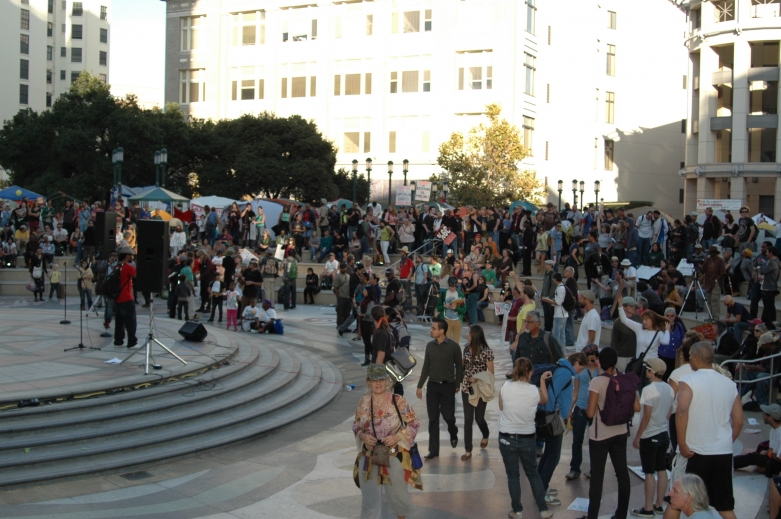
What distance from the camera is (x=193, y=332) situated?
16.6 metres

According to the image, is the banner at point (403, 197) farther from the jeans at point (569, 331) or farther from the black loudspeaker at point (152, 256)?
the black loudspeaker at point (152, 256)

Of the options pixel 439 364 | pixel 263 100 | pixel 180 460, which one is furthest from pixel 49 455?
pixel 263 100

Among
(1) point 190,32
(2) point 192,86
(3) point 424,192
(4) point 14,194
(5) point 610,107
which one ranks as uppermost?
(1) point 190,32

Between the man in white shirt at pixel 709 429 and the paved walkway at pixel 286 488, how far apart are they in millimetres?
1321

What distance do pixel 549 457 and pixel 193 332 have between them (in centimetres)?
965

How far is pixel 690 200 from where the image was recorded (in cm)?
5288

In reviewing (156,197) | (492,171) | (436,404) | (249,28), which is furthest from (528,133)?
(436,404)

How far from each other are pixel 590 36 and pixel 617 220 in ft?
131

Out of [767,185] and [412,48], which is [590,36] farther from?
[767,185]

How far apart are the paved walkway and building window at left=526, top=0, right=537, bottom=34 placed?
48.6 m

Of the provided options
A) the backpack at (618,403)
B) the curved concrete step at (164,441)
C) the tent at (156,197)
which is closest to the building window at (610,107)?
the tent at (156,197)

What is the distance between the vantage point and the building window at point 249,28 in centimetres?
6550

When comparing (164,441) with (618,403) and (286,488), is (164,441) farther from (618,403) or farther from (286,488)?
(618,403)

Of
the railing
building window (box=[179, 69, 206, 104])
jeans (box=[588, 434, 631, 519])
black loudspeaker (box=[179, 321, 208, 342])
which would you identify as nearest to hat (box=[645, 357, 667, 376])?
jeans (box=[588, 434, 631, 519])
